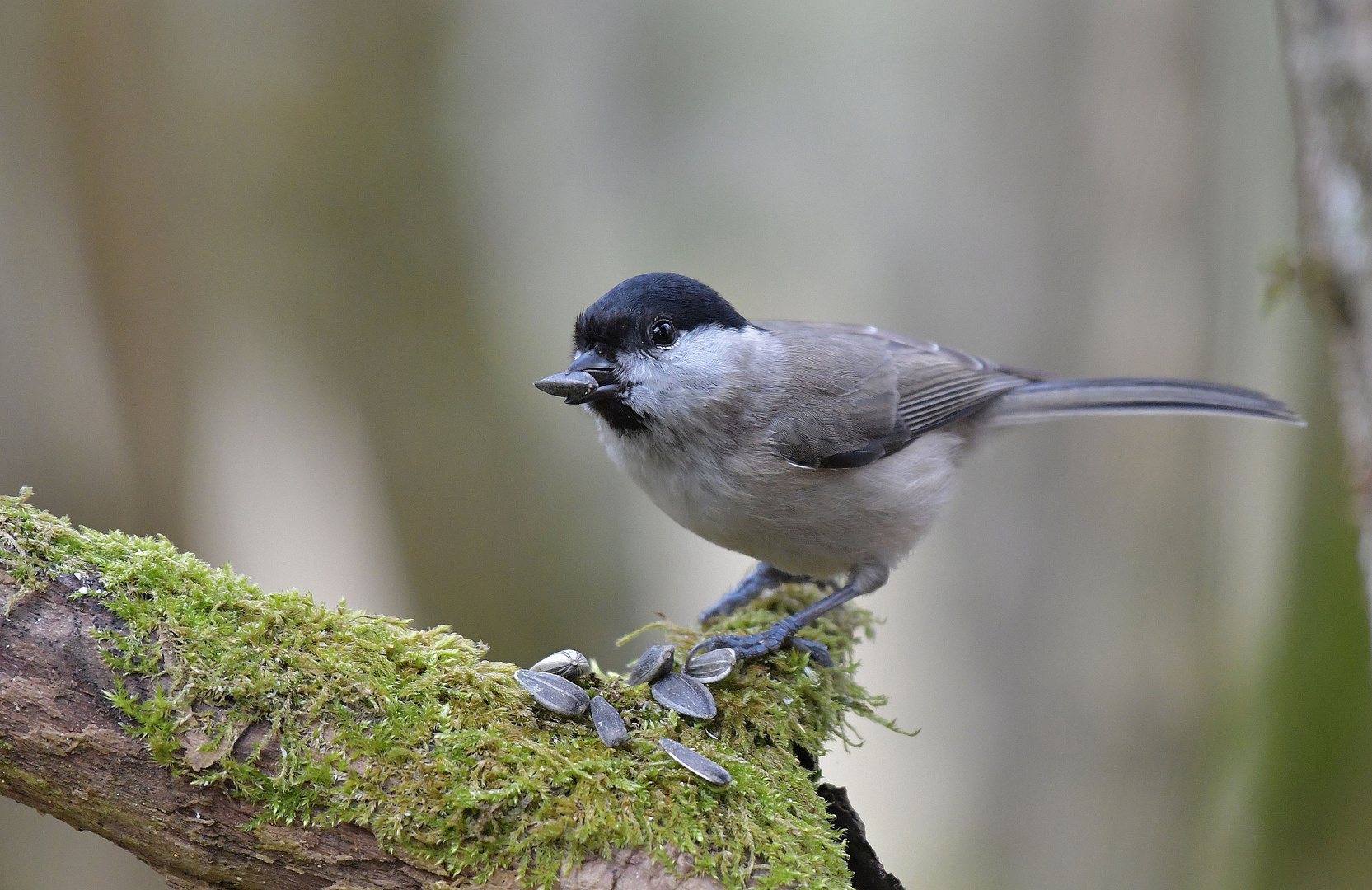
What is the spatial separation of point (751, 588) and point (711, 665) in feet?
2.76

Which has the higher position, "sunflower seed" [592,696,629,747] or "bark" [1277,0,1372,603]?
"bark" [1277,0,1372,603]

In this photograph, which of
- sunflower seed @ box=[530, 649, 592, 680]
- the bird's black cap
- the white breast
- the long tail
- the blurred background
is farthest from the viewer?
the blurred background

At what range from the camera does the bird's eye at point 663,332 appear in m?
2.20

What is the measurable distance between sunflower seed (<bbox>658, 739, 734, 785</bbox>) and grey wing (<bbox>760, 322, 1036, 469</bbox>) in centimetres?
94

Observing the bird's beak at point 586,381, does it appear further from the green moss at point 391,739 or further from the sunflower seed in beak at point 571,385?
the green moss at point 391,739

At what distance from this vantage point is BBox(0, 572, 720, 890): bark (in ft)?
4.38

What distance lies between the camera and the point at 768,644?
213 centimetres

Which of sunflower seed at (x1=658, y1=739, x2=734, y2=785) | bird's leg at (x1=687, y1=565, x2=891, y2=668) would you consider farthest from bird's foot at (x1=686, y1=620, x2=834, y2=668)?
sunflower seed at (x1=658, y1=739, x2=734, y2=785)

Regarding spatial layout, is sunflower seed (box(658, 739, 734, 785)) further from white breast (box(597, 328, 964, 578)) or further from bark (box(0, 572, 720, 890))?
white breast (box(597, 328, 964, 578))

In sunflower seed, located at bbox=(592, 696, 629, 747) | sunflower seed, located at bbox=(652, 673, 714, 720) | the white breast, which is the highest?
the white breast

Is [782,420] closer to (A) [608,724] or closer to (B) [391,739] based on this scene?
(A) [608,724]

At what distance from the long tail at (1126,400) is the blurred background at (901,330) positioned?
66 centimetres

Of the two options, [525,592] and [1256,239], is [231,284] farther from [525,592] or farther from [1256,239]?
[1256,239]

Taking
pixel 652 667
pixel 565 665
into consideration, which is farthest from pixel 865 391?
pixel 565 665
